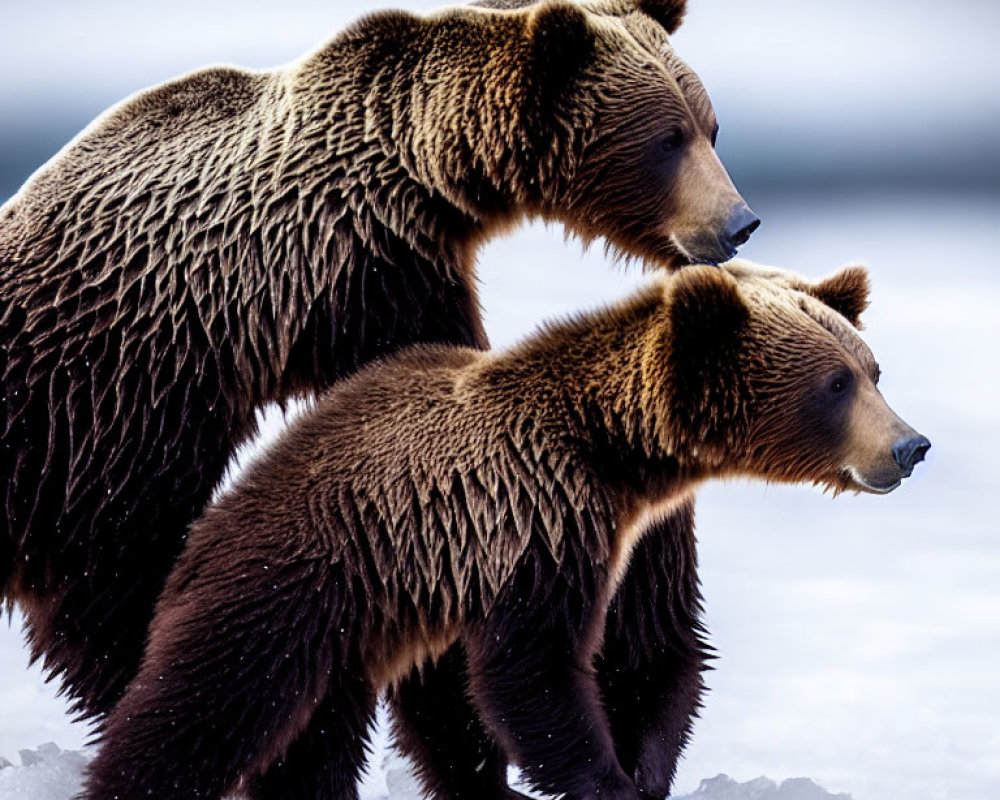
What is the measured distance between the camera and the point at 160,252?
22.1 ft

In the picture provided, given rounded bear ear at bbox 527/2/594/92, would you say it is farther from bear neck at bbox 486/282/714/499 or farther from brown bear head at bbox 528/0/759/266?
bear neck at bbox 486/282/714/499

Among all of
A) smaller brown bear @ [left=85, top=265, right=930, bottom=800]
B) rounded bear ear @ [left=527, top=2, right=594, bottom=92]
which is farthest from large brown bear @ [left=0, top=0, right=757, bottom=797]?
smaller brown bear @ [left=85, top=265, right=930, bottom=800]

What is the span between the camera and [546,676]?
5.96 m

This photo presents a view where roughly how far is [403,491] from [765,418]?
3.48ft

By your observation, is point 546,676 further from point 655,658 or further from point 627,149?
point 627,149

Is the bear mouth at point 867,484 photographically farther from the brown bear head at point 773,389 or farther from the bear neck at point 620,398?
the bear neck at point 620,398

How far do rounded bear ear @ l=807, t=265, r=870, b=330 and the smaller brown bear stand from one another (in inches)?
7.7

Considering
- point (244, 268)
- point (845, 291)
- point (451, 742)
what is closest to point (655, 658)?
point (451, 742)

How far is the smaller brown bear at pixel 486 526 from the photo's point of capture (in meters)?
5.96

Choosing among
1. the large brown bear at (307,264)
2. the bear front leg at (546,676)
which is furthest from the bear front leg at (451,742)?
the bear front leg at (546,676)

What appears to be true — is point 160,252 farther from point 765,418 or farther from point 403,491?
point 765,418

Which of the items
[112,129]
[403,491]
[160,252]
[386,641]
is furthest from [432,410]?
[112,129]

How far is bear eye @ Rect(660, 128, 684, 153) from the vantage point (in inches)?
267

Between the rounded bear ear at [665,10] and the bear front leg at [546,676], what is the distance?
2047mm
